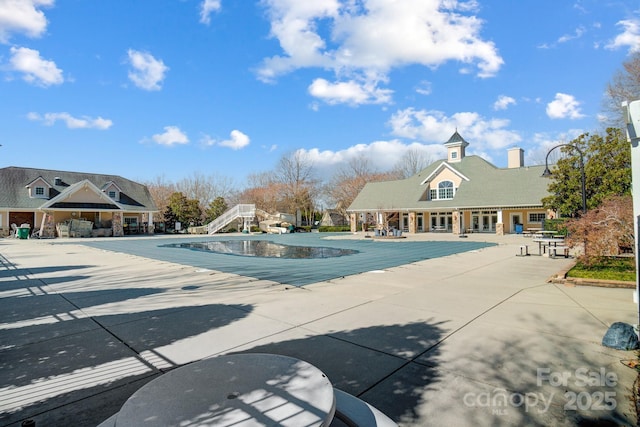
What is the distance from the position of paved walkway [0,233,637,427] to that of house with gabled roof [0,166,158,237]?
99.7 feet

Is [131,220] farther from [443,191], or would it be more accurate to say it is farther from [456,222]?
[456,222]

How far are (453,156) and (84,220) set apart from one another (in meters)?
40.3

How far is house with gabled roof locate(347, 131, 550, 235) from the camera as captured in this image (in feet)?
103

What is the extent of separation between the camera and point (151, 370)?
12.1ft

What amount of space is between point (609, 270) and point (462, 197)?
2607 centimetres

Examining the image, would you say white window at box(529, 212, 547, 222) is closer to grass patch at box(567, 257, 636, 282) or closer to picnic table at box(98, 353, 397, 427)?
grass patch at box(567, 257, 636, 282)

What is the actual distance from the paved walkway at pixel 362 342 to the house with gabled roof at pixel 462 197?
25678mm

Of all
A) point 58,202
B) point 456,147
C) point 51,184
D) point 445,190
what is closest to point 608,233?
point 445,190

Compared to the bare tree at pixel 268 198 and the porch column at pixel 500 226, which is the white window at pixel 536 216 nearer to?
the porch column at pixel 500 226

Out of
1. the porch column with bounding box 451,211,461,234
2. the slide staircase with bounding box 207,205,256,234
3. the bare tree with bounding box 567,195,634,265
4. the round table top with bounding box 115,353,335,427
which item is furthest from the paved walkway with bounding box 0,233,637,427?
the slide staircase with bounding box 207,205,256,234

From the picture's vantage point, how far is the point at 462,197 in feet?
112

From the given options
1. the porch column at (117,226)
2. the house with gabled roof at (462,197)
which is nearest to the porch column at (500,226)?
the house with gabled roof at (462,197)

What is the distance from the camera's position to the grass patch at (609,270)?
812 cm

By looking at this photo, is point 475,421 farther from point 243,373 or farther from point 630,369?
point 630,369
